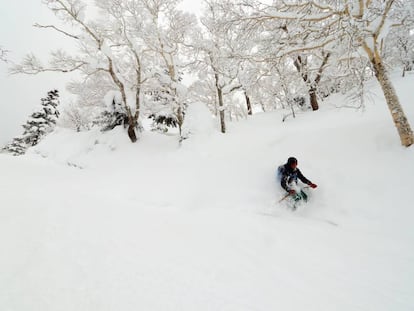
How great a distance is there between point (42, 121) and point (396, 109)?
104ft

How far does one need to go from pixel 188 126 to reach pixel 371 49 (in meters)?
7.59

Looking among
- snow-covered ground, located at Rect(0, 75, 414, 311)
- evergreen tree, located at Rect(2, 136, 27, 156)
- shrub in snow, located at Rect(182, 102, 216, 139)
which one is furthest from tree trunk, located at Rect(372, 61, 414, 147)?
evergreen tree, located at Rect(2, 136, 27, 156)

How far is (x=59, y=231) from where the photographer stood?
363cm

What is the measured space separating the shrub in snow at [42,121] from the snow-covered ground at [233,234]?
66.6ft

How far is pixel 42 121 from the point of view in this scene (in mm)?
24156

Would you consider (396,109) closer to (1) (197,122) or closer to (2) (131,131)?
(1) (197,122)

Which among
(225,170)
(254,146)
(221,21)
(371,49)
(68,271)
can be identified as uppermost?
(221,21)

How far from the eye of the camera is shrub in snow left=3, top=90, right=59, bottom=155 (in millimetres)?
23938

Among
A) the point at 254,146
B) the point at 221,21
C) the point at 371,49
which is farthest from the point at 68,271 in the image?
the point at 371,49

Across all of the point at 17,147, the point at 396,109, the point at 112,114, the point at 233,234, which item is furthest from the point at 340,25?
the point at 17,147

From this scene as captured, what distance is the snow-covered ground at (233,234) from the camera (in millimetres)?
2389

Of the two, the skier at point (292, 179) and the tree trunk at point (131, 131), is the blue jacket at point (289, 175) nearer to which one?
the skier at point (292, 179)

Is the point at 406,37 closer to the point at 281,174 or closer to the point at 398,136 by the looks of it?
the point at 398,136

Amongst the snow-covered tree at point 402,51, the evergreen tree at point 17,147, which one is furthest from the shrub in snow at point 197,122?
the evergreen tree at point 17,147
